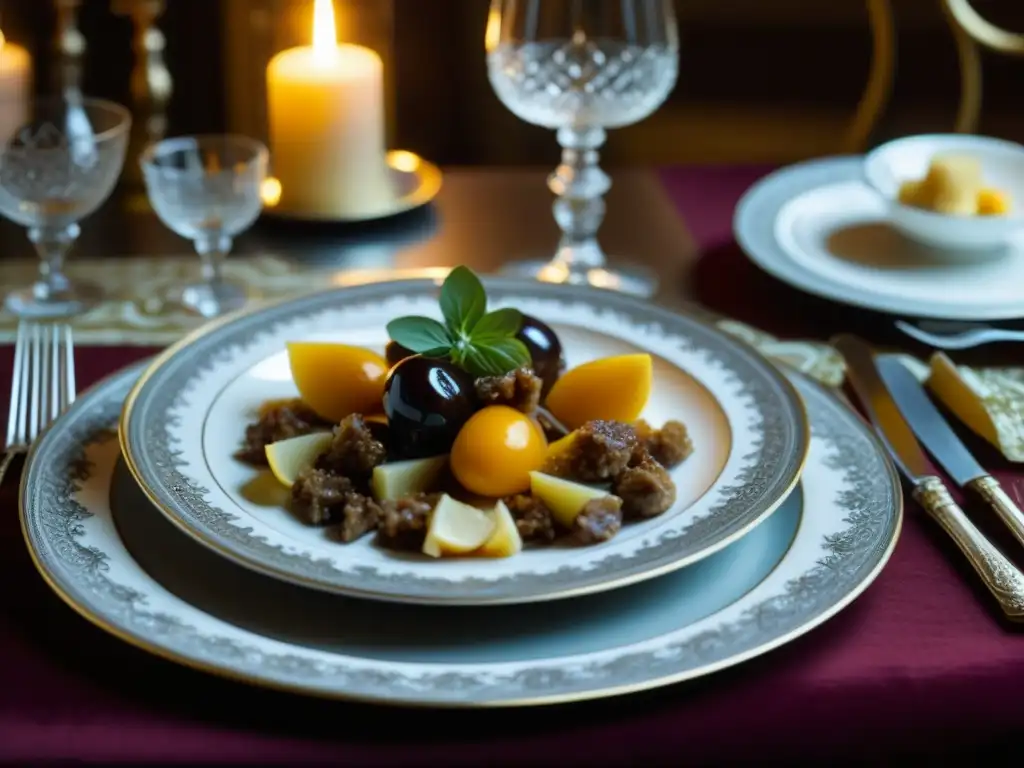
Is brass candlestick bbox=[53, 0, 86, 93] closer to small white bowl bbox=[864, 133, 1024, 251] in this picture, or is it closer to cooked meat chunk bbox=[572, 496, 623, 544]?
small white bowl bbox=[864, 133, 1024, 251]

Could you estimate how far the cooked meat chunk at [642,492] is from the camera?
0.69 meters

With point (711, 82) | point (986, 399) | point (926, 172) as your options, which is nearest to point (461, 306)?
point (986, 399)

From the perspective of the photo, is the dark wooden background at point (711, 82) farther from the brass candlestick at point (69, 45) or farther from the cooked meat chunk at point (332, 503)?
the cooked meat chunk at point (332, 503)

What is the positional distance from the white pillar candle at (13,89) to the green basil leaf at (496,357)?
58 centimetres

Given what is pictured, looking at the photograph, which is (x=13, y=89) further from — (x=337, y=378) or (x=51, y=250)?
(x=337, y=378)

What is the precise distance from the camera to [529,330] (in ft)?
2.57

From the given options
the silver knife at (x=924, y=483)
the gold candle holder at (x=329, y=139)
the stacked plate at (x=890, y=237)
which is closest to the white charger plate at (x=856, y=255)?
the stacked plate at (x=890, y=237)

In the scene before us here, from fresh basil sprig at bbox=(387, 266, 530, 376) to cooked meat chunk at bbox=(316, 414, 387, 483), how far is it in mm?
59

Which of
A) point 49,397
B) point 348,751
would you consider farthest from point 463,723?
point 49,397

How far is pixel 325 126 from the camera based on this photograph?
1227mm

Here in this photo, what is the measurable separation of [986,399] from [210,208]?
2.03ft

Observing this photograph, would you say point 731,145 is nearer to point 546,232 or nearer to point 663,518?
point 546,232

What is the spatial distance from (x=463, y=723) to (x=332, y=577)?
0.09 metres

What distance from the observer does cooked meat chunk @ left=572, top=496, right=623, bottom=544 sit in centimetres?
66
